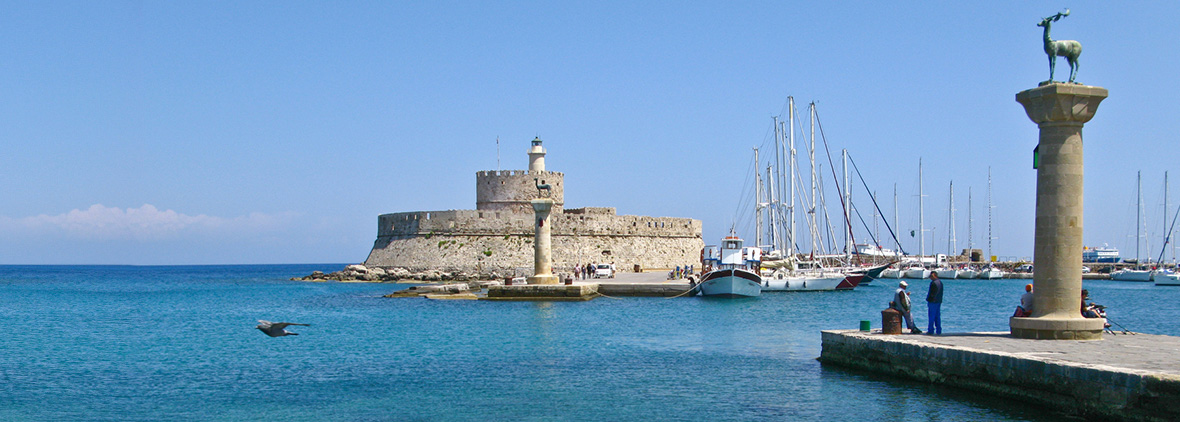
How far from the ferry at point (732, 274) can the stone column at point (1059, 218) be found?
1764 centimetres

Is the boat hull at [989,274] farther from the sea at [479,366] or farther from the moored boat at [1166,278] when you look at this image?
the sea at [479,366]

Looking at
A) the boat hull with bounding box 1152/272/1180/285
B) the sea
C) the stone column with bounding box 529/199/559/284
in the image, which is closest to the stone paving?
the sea

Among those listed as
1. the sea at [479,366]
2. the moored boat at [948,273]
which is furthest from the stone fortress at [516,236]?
the moored boat at [948,273]

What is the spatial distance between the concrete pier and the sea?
19 centimetres

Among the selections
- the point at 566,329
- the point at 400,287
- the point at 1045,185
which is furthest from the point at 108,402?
the point at 400,287

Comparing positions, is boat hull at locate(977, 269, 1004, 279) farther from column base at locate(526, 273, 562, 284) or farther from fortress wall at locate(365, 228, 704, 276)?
column base at locate(526, 273, 562, 284)

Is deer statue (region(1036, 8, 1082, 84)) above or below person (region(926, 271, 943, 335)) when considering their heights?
above

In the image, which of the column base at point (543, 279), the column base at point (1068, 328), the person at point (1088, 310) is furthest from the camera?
the column base at point (543, 279)

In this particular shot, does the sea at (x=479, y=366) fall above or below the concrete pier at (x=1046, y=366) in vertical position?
below

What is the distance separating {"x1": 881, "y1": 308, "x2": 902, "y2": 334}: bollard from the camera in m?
12.3

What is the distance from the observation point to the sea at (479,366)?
34.7 feet

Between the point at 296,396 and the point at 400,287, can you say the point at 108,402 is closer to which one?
the point at 296,396

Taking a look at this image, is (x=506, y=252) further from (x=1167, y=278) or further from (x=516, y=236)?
(x=1167, y=278)

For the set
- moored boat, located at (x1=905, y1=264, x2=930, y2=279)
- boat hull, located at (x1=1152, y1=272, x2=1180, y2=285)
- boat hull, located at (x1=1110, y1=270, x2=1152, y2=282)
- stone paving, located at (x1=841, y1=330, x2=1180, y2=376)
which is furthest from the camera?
moored boat, located at (x1=905, y1=264, x2=930, y2=279)
